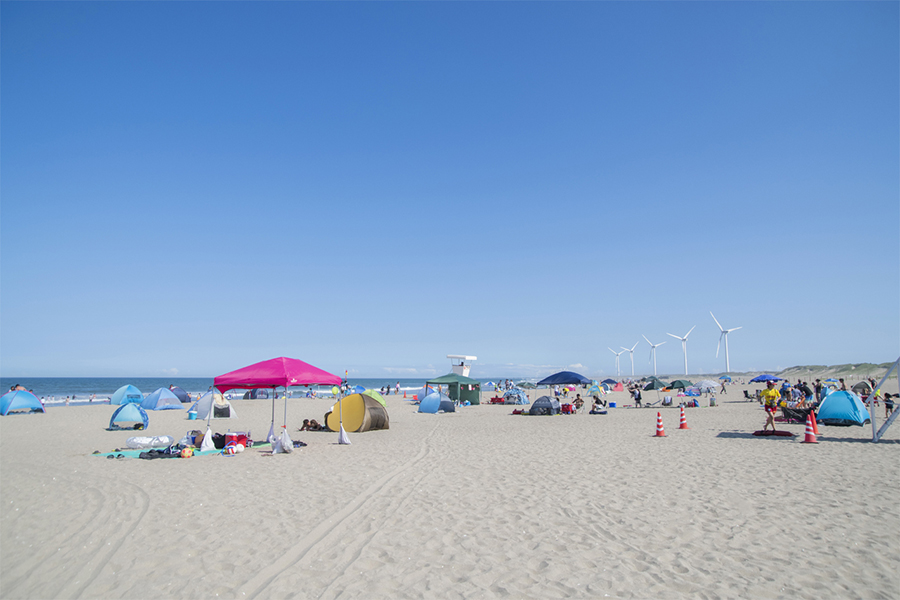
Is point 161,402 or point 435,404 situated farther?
point 161,402

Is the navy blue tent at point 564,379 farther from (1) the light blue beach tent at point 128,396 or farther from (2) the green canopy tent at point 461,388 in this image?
(1) the light blue beach tent at point 128,396

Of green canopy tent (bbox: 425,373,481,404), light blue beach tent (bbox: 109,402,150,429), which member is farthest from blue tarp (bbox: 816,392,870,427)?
light blue beach tent (bbox: 109,402,150,429)

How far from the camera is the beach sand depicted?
5254 mm

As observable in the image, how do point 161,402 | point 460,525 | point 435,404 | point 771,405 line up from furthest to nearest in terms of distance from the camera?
point 161,402 → point 435,404 → point 771,405 → point 460,525

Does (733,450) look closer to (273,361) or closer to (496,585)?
(496,585)

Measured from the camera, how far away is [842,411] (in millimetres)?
17266

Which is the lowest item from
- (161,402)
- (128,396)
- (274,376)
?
(161,402)

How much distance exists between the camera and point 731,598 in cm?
484

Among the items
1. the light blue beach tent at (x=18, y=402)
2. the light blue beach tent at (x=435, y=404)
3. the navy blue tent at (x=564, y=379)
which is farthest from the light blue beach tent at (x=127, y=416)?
the navy blue tent at (x=564, y=379)

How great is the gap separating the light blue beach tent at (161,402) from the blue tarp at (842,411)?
3710cm

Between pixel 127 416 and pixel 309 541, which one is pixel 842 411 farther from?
pixel 127 416

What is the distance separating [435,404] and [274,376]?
17823 millimetres

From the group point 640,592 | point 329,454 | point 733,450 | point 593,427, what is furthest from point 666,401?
point 640,592

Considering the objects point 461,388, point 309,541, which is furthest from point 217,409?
point 309,541
